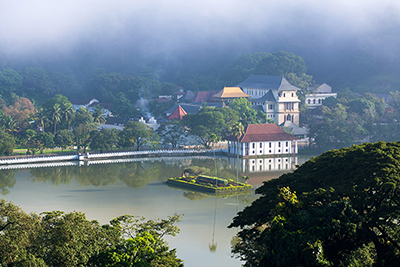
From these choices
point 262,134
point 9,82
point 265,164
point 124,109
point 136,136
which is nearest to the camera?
point 265,164

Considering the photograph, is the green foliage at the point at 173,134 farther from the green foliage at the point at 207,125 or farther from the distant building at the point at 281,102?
the distant building at the point at 281,102

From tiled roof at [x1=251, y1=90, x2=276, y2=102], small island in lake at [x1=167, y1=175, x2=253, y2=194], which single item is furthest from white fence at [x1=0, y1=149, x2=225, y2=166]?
tiled roof at [x1=251, y1=90, x2=276, y2=102]

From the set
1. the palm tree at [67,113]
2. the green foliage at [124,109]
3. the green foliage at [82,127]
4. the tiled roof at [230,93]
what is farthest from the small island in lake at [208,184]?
the tiled roof at [230,93]

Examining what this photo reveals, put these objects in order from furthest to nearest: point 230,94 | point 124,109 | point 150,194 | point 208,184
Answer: point 230,94, point 124,109, point 208,184, point 150,194

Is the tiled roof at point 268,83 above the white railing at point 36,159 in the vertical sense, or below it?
above

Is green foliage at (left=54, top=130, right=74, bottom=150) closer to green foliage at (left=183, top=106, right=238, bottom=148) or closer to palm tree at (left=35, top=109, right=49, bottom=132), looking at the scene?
palm tree at (left=35, top=109, right=49, bottom=132)

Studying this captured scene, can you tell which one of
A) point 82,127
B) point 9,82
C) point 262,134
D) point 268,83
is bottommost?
point 262,134

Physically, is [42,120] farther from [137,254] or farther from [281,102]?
[137,254]

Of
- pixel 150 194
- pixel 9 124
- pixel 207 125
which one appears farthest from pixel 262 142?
pixel 9 124
